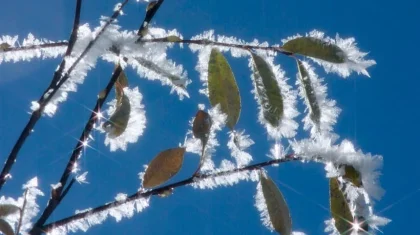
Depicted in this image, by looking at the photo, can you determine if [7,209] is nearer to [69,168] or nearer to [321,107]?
[69,168]

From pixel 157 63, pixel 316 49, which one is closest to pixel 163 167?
pixel 157 63

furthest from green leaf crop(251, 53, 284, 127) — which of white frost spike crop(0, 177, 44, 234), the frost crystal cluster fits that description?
white frost spike crop(0, 177, 44, 234)

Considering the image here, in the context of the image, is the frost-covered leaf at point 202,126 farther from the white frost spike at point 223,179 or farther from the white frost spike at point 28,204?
the white frost spike at point 28,204

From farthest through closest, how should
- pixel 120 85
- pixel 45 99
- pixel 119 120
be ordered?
1. pixel 120 85
2. pixel 119 120
3. pixel 45 99

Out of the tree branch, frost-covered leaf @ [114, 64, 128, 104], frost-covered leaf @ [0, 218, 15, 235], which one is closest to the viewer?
the tree branch

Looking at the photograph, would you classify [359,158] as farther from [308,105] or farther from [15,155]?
[15,155]

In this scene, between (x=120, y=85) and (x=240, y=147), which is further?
(x=120, y=85)

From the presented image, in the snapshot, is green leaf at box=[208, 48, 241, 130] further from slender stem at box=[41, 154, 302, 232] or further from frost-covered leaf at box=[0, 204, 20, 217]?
frost-covered leaf at box=[0, 204, 20, 217]
